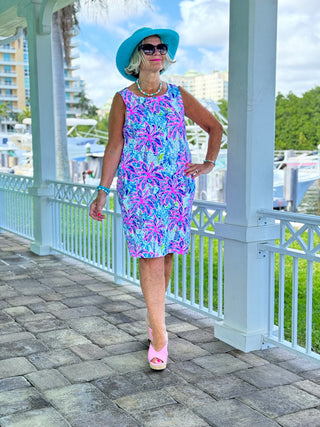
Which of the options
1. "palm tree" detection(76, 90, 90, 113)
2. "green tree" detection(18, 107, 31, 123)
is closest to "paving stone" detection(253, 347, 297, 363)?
"green tree" detection(18, 107, 31, 123)

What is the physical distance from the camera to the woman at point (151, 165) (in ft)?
9.59

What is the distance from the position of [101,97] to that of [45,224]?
268 feet

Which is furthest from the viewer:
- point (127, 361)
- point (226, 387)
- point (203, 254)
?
point (203, 254)

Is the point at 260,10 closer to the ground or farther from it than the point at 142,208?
farther from it

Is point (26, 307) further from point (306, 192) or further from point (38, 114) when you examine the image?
point (306, 192)

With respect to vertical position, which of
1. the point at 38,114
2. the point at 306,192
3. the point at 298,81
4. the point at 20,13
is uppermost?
the point at 298,81

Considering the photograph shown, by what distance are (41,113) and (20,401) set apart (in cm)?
Result: 410

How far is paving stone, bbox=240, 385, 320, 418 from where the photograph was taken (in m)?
2.51

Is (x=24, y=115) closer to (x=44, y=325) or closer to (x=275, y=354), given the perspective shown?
(x=44, y=325)

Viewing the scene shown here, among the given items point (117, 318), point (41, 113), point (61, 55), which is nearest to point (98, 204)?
point (117, 318)

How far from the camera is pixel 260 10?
123 inches

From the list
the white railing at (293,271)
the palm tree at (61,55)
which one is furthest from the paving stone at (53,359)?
the palm tree at (61,55)

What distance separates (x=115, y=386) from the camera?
109 inches

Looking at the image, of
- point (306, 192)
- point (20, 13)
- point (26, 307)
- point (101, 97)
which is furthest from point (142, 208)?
point (101, 97)
